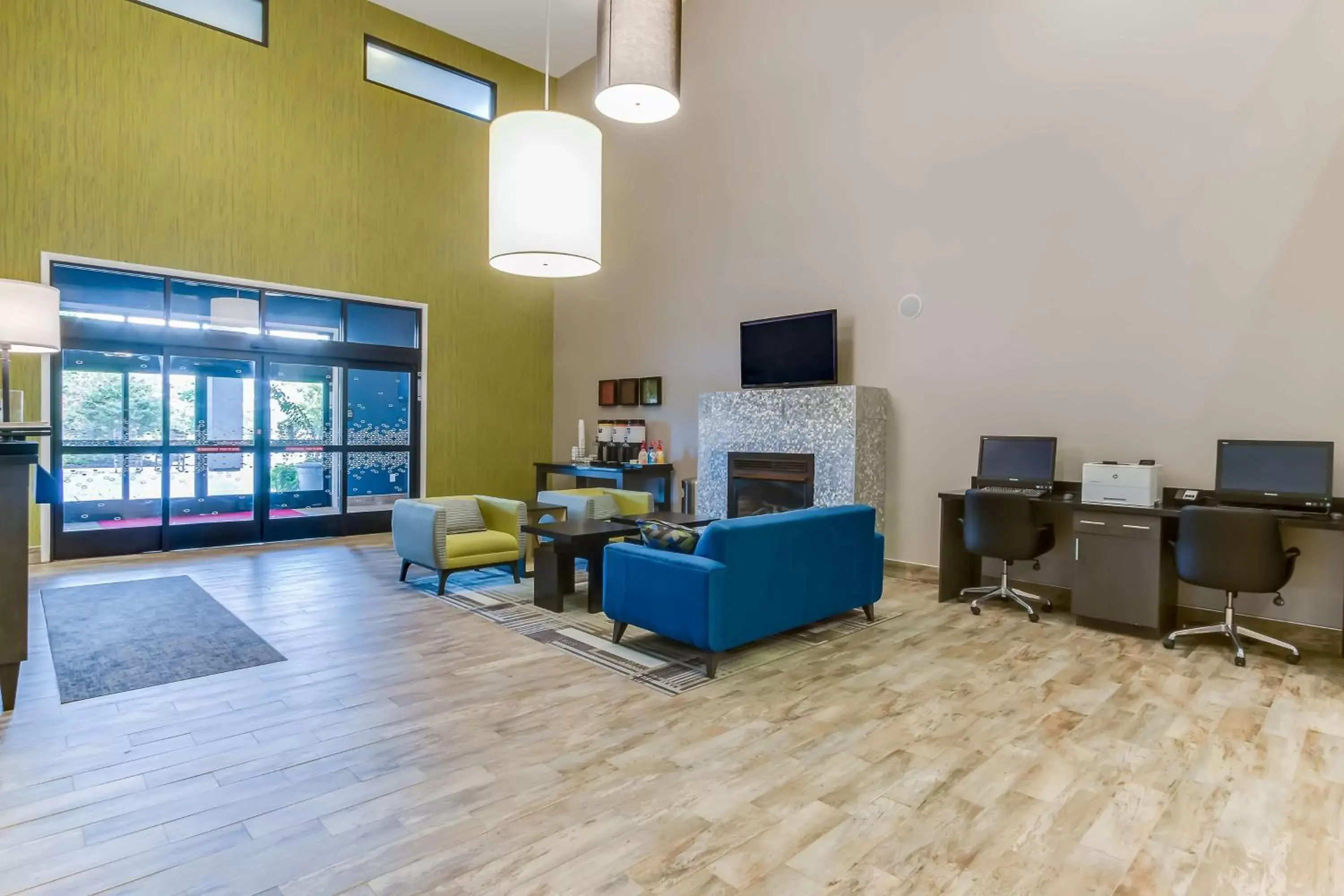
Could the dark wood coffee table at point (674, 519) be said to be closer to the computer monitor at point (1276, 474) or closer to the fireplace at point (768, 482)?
the fireplace at point (768, 482)

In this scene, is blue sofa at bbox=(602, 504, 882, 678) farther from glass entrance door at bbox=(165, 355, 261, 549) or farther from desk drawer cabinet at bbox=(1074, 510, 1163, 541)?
glass entrance door at bbox=(165, 355, 261, 549)

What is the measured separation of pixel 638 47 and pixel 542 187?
2.30ft

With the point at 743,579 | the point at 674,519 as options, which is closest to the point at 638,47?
the point at 743,579

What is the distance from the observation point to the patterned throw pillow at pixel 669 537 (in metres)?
3.97

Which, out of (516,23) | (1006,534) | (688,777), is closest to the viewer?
(688,777)

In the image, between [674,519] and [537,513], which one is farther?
[537,513]

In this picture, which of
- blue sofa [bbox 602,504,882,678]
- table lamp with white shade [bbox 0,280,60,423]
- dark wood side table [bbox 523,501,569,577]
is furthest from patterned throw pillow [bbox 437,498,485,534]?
table lamp with white shade [bbox 0,280,60,423]

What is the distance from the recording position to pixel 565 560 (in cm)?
509

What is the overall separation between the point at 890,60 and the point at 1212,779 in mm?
5989

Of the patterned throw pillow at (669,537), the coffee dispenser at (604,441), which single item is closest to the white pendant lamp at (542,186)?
the patterned throw pillow at (669,537)

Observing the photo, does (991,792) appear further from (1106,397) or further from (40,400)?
(40,400)

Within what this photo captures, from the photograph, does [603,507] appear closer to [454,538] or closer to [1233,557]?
[454,538]

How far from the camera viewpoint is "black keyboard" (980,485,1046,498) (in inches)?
197

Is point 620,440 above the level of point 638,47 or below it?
below
